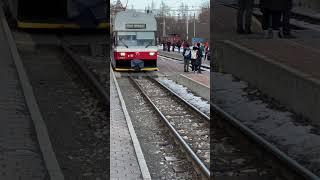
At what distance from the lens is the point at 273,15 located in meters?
18.2

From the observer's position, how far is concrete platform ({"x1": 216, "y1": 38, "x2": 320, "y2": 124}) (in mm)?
10250

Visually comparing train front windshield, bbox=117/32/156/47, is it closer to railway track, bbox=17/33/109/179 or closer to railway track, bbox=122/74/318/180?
A: railway track, bbox=17/33/109/179

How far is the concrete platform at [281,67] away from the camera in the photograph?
1025 cm

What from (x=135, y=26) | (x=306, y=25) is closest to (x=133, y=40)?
(x=135, y=26)

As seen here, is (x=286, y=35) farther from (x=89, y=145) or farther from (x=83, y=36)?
(x=89, y=145)

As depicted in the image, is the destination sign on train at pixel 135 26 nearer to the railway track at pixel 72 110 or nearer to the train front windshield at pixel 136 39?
the train front windshield at pixel 136 39

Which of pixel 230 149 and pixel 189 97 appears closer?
pixel 230 149

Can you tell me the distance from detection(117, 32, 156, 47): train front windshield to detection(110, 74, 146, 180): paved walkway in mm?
12054

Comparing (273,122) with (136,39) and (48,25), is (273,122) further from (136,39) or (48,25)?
(48,25)

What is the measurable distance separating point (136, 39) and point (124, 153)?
1599cm

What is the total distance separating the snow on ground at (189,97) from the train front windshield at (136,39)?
88.6 inches

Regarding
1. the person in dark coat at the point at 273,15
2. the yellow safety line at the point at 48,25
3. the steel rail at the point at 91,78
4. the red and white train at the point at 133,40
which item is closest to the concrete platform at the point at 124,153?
the steel rail at the point at 91,78

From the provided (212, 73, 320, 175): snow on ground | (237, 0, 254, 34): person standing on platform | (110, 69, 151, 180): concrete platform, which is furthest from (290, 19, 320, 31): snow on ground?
(110, 69, 151, 180): concrete platform

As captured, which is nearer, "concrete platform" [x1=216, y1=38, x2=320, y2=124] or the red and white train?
"concrete platform" [x1=216, y1=38, x2=320, y2=124]
